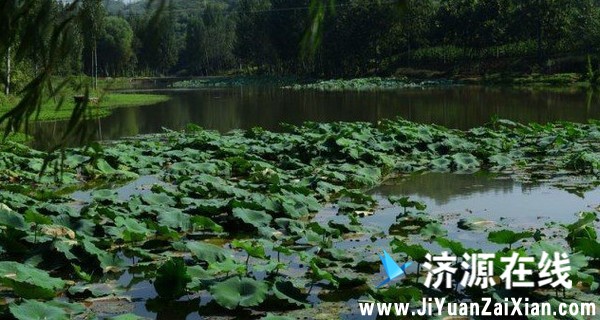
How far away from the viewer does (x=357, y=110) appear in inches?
1093

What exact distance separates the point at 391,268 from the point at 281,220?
183cm

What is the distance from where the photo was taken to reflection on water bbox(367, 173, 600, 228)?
8328 millimetres

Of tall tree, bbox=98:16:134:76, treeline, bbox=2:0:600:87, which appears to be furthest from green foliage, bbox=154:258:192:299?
tall tree, bbox=98:16:134:76

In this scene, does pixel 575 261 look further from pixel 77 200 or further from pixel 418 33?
pixel 418 33

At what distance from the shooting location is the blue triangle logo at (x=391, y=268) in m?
5.67

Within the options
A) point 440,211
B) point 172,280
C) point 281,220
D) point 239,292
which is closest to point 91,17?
point 239,292

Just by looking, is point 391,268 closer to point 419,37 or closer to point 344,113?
point 344,113

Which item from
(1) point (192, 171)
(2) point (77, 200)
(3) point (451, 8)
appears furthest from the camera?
(3) point (451, 8)

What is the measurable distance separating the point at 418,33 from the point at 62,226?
5895 centimetres

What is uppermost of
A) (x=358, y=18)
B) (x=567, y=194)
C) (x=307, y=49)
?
(x=358, y=18)

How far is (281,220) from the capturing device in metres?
7.33

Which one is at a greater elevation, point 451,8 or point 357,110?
point 451,8

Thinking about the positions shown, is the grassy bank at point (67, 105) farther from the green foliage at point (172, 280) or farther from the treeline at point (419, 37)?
the green foliage at point (172, 280)

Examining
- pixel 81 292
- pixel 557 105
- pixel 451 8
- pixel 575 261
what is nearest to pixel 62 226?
pixel 81 292
